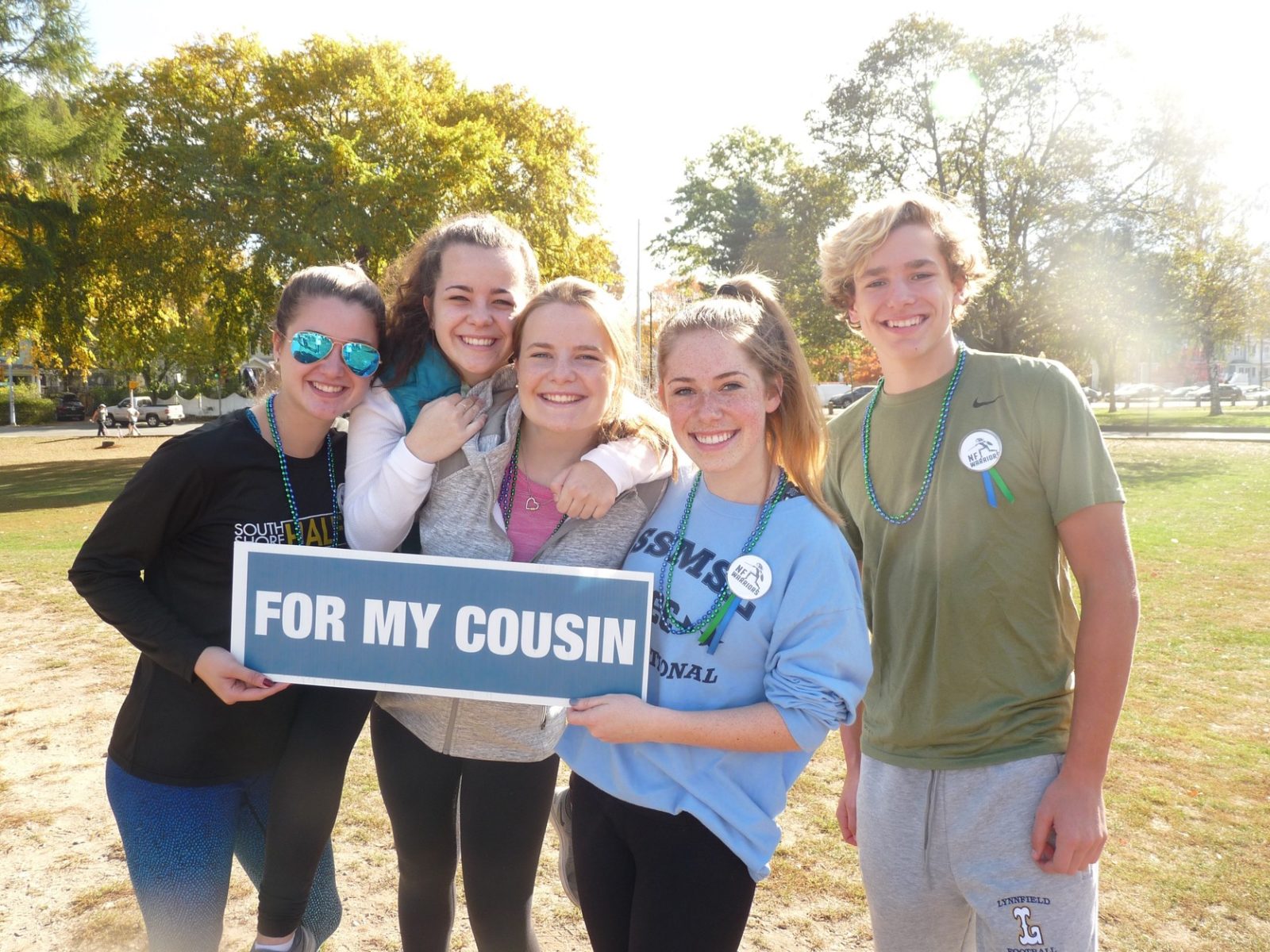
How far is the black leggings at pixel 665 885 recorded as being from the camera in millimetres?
1916

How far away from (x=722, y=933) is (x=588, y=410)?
4.37 feet

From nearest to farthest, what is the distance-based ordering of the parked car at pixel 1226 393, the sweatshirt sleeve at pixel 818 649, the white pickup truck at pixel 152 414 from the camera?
the sweatshirt sleeve at pixel 818 649, the white pickup truck at pixel 152 414, the parked car at pixel 1226 393

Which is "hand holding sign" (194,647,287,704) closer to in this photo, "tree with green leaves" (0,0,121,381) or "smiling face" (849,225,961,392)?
"smiling face" (849,225,961,392)

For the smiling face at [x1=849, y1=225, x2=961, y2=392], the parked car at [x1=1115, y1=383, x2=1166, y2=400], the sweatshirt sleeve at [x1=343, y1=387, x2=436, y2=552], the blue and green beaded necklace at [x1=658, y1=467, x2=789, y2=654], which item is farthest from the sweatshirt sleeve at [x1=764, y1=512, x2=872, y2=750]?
the parked car at [x1=1115, y1=383, x2=1166, y2=400]

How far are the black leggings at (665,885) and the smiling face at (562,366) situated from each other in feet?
3.30

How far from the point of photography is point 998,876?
2.05 m

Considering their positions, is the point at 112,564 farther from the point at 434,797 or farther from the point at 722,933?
the point at 722,933

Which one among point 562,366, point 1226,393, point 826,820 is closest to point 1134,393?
point 1226,393

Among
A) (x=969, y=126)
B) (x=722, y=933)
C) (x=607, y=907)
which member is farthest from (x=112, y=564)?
(x=969, y=126)

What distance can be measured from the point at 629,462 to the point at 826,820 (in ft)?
10.1

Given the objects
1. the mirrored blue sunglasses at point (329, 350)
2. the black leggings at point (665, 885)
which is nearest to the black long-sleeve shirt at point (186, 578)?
the mirrored blue sunglasses at point (329, 350)

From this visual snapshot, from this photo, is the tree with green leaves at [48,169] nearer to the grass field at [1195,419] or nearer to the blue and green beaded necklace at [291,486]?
the blue and green beaded necklace at [291,486]

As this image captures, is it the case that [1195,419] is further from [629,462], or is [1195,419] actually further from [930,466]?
[629,462]

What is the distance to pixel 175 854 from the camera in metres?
2.33
